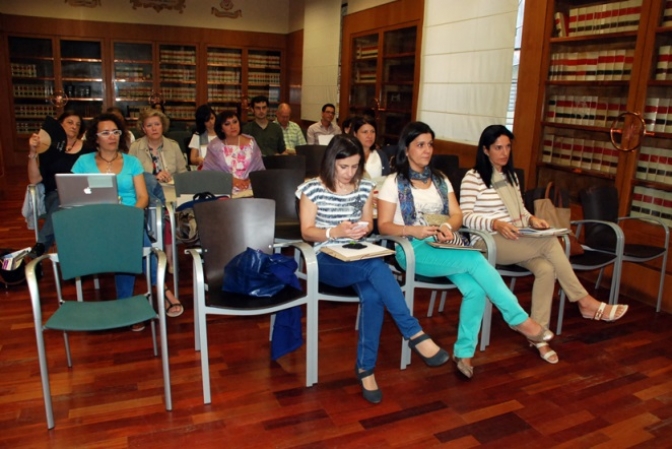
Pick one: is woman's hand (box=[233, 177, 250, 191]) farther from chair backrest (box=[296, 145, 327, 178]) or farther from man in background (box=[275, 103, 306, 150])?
man in background (box=[275, 103, 306, 150])

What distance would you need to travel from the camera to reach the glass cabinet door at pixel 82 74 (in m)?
9.82

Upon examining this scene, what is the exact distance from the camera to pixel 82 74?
995 centimetres

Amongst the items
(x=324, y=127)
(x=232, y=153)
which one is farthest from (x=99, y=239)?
(x=324, y=127)

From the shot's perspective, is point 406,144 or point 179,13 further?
point 179,13

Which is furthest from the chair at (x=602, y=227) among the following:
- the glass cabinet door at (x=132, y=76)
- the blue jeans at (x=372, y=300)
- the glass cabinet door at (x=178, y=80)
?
the glass cabinet door at (x=132, y=76)

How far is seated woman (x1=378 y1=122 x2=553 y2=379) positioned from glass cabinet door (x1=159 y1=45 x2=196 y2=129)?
7844 millimetres

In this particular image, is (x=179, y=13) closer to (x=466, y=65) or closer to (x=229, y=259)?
(x=466, y=65)

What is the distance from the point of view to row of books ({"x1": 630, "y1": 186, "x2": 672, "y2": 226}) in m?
4.11

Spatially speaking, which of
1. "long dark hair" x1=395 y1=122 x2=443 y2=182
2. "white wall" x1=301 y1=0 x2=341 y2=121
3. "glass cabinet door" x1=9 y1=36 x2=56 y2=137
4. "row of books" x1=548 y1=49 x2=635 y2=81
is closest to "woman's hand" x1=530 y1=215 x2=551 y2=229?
"long dark hair" x1=395 y1=122 x2=443 y2=182

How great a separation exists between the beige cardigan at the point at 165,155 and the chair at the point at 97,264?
1.79 meters

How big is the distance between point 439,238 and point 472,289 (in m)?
0.32

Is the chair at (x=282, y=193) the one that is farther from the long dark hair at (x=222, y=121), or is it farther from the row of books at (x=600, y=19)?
the row of books at (x=600, y=19)

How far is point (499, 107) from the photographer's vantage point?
5.32 meters

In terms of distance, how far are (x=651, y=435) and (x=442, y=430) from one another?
0.97 meters
